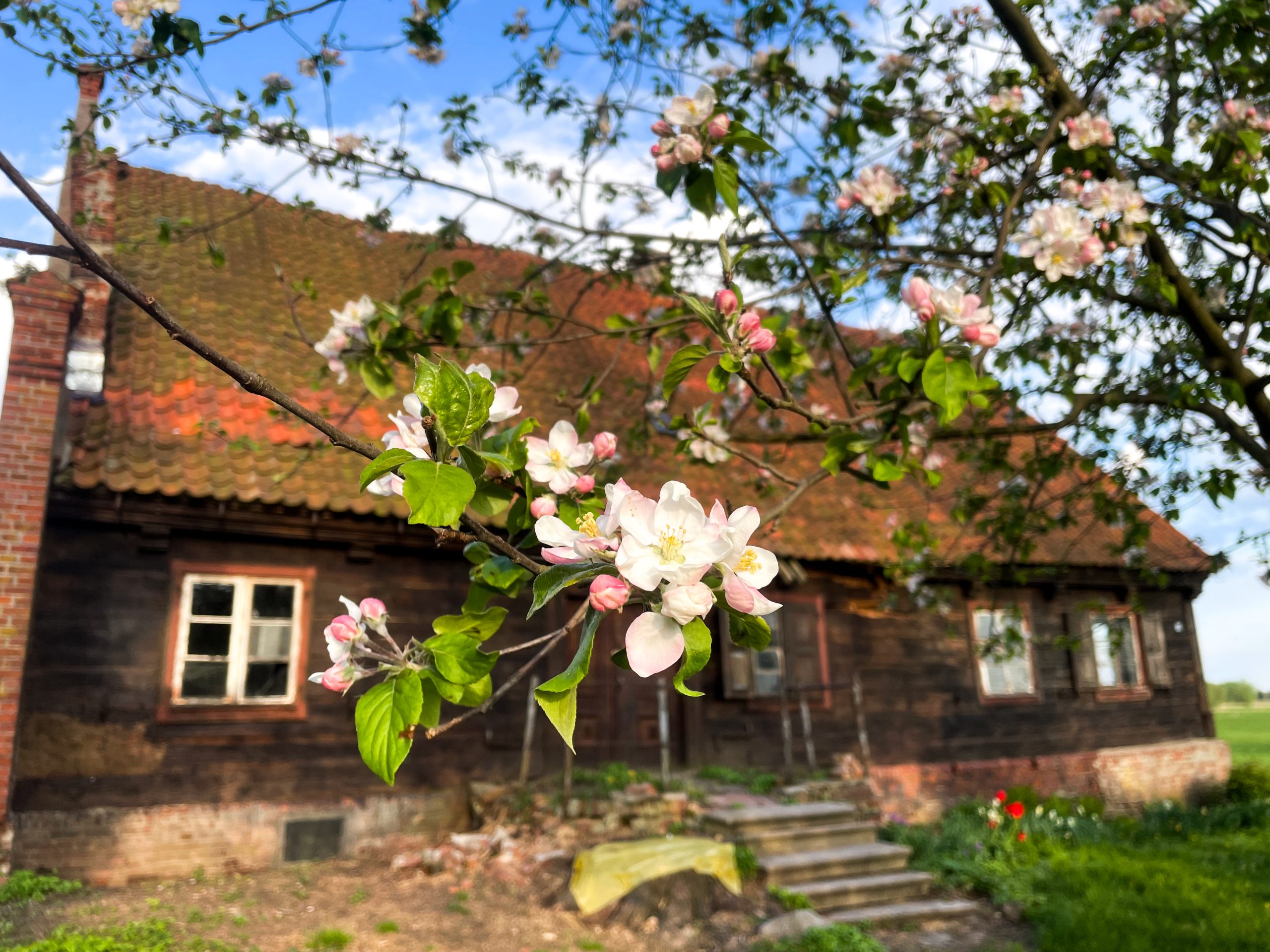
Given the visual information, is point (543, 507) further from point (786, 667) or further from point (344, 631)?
point (786, 667)

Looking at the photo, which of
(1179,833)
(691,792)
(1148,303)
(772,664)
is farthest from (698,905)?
(1179,833)

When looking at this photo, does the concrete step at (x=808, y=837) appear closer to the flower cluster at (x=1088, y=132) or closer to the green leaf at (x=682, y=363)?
the flower cluster at (x=1088, y=132)

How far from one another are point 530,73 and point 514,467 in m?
4.35

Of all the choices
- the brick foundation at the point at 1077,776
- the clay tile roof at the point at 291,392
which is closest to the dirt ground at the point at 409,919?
the clay tile roof at the point at 291,392

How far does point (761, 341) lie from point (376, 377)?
61.0 inches

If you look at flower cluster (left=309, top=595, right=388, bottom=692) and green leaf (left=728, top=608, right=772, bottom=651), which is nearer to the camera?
green leaf (left=728, top=608, right=772, bottom=651)

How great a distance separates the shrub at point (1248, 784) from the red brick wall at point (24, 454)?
14.5 m

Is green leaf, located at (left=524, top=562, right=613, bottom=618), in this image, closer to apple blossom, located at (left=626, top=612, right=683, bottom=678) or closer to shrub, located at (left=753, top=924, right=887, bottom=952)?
apple blossom, located at (left=626, top=612, right=683, bottom=678)

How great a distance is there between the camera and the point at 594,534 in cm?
142

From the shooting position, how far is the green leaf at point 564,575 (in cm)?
136

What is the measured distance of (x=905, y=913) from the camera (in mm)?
6793

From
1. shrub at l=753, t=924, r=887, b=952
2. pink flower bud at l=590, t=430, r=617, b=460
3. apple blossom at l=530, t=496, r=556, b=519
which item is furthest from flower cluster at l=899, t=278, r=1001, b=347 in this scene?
shrub at l=753, t=924, r=887, b=952

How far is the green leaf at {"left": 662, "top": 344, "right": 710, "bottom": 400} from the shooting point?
209 cm

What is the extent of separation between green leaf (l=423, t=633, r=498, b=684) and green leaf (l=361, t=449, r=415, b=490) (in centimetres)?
35
